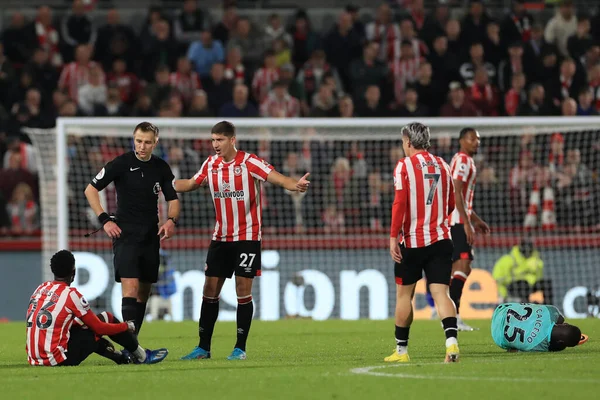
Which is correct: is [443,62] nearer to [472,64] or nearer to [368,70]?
[472,64]

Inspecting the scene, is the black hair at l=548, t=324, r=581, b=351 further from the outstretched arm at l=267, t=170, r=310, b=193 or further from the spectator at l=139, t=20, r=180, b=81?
the spectator at l=139, t=20, r=180, b=81

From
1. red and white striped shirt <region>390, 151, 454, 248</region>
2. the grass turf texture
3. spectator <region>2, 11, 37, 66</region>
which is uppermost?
spectator <region>2, 11, 37, 66</region>

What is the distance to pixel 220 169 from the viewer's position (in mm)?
9891

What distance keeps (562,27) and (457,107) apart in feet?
12.8

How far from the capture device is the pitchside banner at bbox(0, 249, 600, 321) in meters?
17.6

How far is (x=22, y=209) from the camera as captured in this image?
18.2 meters

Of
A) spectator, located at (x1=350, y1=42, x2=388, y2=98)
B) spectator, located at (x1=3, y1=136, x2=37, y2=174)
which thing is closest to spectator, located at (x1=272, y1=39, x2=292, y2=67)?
spectator, located at (x1=350, y1=42, x2=388, y2=98)

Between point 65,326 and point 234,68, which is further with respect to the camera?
point 234,68

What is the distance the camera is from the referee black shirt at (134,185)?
33.0 ft

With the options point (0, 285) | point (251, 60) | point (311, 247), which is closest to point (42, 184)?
point (0, 285)

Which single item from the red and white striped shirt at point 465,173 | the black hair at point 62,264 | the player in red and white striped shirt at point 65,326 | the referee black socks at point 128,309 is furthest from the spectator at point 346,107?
the black hair at point 62,264

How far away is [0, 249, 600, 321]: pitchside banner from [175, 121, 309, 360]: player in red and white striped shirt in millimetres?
7585

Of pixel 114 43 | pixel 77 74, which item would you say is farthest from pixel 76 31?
pixel 77 74

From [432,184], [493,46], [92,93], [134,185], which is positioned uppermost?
[493,46]
